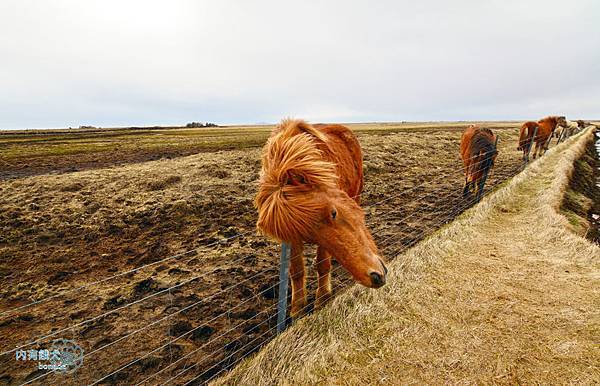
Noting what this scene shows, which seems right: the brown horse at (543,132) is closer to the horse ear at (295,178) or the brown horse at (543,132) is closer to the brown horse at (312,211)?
the brown horse at (312,211)

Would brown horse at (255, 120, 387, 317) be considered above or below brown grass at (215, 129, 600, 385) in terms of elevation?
above

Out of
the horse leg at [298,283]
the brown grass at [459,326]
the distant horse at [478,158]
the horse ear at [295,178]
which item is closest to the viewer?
the horse ear at [295,178]

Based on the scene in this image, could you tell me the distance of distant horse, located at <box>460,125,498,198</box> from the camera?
7.50 meters

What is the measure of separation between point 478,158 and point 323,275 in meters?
6.07

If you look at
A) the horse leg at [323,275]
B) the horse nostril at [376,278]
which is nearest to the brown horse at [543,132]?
the horse leg at [323,275]

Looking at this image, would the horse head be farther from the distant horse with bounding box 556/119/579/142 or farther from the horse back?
the distant horse with bounding box 556/119/579/142

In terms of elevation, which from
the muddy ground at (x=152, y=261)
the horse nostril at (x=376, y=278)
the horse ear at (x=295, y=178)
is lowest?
the muddy ground at (x=152, y=261)

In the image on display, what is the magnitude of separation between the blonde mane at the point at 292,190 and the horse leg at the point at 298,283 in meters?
0.78

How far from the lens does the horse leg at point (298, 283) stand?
3.34 meters

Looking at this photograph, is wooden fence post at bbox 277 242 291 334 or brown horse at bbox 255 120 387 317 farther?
wooden fence post at bbox 277 242 291 334

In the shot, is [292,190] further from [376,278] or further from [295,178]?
[376,278]

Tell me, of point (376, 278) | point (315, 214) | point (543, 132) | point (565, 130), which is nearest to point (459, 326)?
point (376, 278)

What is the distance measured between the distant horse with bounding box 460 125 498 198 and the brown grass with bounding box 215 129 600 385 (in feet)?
8.58

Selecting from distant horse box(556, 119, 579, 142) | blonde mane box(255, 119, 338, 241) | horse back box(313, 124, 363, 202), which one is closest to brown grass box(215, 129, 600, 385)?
blonde mane box(255, 119, 338, 241)
